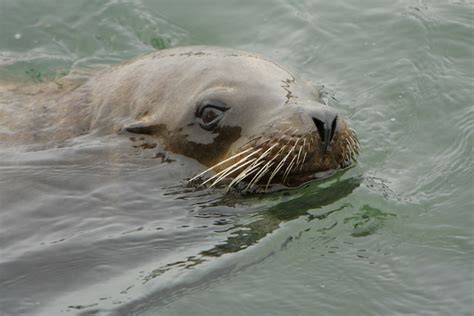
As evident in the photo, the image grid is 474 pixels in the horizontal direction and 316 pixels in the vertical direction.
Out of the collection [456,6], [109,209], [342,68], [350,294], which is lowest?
[350,294]

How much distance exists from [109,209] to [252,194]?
1057mm

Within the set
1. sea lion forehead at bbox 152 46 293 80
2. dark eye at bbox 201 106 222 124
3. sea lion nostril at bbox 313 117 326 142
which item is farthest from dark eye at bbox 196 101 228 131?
sea lion nostril at bbox 313 117 326 142

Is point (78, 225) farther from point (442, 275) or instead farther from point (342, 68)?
point (342, 68)

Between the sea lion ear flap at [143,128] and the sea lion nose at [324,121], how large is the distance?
1420 millimetres

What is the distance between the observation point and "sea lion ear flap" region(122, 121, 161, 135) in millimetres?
7887

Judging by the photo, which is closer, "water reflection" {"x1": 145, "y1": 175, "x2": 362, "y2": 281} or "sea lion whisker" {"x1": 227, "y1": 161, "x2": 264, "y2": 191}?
"water reflection" {"x1": 145, "y1": 175, "x2": 362, "y2": 281}

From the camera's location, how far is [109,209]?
745cm

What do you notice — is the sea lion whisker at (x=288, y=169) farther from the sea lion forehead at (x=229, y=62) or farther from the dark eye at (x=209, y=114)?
the sea lion forehead at (x=229, y=62)

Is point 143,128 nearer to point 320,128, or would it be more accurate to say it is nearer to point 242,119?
point 242,119

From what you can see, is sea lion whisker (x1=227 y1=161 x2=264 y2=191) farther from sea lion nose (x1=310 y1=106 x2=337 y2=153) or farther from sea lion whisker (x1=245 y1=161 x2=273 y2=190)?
sea lion nose (x1=310 y1=106 x2=337 y2=153)

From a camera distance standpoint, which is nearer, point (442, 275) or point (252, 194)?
point (442, 275)

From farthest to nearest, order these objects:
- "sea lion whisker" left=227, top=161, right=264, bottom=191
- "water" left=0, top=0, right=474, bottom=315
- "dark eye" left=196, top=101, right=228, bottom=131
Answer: "dark eye" left=196, top=101, right=228, bottom=131 → "sea lion whisker" left=227, top=161, right=264, bottom=191 → "water" left=0, top=0, right=474, bottom=315

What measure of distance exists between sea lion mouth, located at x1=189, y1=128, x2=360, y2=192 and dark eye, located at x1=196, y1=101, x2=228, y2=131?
34cm

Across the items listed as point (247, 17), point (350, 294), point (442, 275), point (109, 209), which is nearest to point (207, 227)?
point (109, 209)
